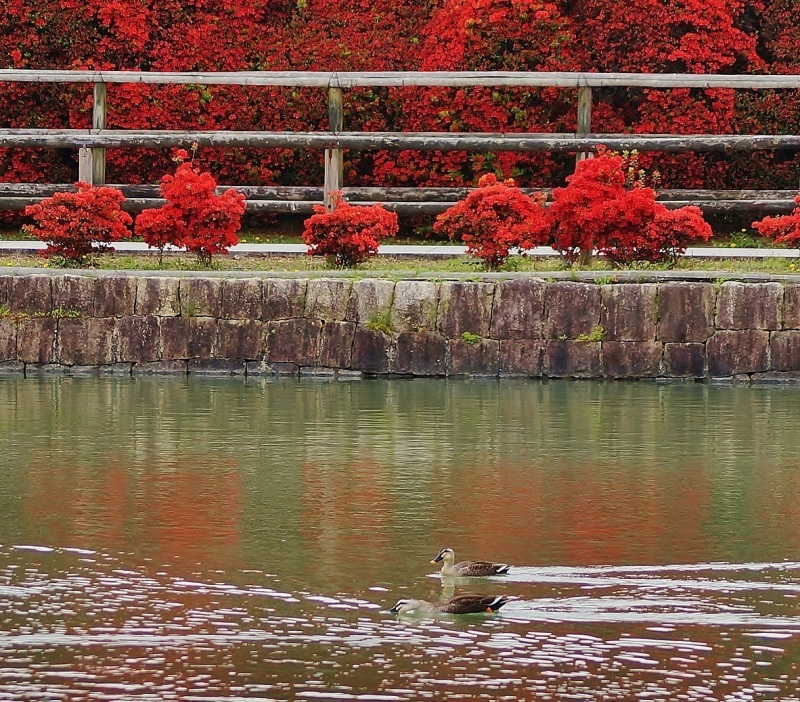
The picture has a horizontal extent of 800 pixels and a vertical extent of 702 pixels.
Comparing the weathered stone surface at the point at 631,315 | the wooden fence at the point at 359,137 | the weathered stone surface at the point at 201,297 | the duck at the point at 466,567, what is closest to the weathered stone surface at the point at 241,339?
the weathered stone surface at the point at 201,297

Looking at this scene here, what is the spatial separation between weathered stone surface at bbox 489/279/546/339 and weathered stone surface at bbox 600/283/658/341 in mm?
587

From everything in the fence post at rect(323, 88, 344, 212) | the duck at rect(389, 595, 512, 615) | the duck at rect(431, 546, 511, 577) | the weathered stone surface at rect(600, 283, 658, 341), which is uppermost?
the fence post at rect(323, 88, 344, 212)

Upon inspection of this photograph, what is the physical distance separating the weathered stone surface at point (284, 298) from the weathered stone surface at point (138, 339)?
1.02m

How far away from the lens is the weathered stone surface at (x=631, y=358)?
16.1m

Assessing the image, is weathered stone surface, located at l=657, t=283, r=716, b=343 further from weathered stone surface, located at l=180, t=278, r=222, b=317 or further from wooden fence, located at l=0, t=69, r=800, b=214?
weathered stone surface, located at l=180, t=278, r=222, b=317

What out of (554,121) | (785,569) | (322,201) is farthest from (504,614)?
(554,121)

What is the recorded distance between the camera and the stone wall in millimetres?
16078

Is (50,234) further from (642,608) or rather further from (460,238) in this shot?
(642,608)

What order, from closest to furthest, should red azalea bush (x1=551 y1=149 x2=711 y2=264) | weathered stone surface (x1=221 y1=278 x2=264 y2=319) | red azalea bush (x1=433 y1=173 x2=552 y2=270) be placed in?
1. weathered stone surface (x1=221 y1=278 x2=264 y2=319)
2. red azalea bush (x1=433 y1=173 x2=552 y2=270)
3. red azalea bush (x1=551 y1=149 x2=711 y2=264)

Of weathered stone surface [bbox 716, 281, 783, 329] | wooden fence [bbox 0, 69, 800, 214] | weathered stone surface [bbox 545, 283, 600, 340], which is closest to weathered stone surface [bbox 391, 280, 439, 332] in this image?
weathered stone surface [bbox 545, 283, 600, 340]

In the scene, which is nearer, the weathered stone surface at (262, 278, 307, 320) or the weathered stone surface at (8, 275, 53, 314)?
the weathered stone surface at (262, 278, 307, 320)

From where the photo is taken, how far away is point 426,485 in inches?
438

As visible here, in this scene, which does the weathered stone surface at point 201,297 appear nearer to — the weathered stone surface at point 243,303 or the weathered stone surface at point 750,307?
the weathered stone surface at point 243,303

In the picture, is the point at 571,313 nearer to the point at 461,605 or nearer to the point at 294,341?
the point at 294,341
